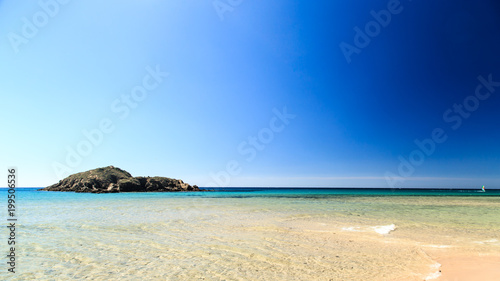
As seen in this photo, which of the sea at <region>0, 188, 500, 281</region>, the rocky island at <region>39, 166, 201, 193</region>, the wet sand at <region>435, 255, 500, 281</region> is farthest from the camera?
the rocky island at <region>39, 166, 201, 193</region>

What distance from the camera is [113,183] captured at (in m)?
95.6

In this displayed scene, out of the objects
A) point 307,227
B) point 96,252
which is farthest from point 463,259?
point 96,252

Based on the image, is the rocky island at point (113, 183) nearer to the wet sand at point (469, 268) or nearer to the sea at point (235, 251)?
the sea at point (235, 251)

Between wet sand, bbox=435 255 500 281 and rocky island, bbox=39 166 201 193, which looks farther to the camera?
rocky island, bbox=39 166 201 193

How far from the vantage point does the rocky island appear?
92.0 m

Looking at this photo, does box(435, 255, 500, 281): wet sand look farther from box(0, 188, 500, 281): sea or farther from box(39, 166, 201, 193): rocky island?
box(39, 166, 201, 193): rocky island

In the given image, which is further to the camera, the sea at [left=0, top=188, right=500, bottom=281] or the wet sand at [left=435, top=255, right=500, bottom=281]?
the sea at [left=0, top=188, right=500, bottom=281]

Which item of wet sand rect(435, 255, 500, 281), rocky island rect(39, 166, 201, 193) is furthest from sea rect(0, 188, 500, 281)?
rocky island rect(39, 166, 201, 193)

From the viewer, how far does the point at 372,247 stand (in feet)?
34.0

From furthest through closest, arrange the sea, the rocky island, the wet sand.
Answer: the rocky island
the sea
the wet sand

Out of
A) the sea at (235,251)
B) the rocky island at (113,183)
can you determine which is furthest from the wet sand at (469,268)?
the rocky island at (113,183)

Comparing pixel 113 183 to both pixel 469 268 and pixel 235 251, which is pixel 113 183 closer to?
pixel 235 251

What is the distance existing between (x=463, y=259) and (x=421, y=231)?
6195 millimetres

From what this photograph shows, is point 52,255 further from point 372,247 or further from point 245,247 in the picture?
point 372,247
